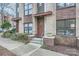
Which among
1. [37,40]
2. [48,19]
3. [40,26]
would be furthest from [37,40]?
[48,19]

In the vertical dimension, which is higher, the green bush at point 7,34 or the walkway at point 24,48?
the green bush at point 7,34

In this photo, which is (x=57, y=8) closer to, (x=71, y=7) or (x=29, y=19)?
(x=71, y=7)

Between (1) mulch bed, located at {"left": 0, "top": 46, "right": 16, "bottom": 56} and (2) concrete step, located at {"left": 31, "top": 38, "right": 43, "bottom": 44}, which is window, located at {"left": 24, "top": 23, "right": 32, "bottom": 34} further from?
(1) mulch bed, located at {"left": 0, "top": 46, "right": 16, "bottom": 56}

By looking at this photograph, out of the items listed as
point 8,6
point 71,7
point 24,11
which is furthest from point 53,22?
point 8,6

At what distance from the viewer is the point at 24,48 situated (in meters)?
2.89

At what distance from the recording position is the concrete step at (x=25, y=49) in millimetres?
2865

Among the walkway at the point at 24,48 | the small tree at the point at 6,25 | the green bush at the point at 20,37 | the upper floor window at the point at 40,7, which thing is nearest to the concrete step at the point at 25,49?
the walkway at the point at 24,48

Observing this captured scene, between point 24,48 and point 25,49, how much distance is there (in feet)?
0.10

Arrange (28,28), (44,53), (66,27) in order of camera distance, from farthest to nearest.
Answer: (28,28), (66,27), (44,53)

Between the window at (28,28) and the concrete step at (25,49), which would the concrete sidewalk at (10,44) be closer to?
the concrete step at (25,49)

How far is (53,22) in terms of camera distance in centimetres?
295

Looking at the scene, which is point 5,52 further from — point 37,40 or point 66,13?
point 66,13

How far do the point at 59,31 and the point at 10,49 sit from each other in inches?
41.1

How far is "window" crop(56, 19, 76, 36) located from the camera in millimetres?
2861
